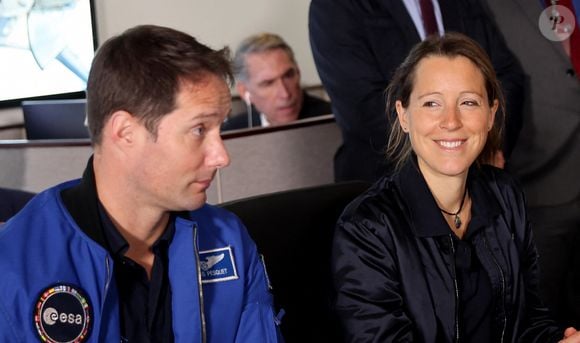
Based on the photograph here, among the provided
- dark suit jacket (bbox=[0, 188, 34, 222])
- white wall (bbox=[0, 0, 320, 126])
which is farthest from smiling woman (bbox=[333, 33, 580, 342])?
white wall (bbox=[0, 0, 320, 126])

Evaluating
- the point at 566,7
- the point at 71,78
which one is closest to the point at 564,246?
the point at 566,7

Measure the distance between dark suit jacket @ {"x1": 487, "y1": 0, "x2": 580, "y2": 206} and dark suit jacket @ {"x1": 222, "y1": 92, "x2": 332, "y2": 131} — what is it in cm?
98

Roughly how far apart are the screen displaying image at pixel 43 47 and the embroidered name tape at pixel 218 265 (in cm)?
299

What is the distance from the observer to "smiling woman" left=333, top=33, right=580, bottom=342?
2.01 meters

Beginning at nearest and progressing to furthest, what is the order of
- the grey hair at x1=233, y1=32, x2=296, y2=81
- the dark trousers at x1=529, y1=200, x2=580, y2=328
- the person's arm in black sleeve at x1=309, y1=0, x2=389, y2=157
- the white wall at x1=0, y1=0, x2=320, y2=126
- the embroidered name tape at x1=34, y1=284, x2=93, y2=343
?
the embroidered name tape at x1=34, y1=284, x2=93, y2=343
the person's arm in black sleeve at x1=309, y1=0, x2=389, y2=157
the dark trousers at x1=529, y1=200, x2=580, y2=328
the grey hair at x1=233, y1=32, x2=296, y2=81
the white wall at x1=0, y1=0, x2=320, y2=126

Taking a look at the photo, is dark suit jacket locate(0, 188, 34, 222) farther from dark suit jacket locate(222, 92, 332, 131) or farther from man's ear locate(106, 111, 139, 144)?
dark suit jacket locate(222, 92, 332, 131)

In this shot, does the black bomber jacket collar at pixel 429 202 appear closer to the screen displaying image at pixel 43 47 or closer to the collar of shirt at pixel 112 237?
the collar of shirt at pixel 112 237

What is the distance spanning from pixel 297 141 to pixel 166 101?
1.56 m

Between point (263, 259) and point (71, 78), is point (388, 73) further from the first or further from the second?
point (71, 78)

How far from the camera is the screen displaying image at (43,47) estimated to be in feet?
14.8

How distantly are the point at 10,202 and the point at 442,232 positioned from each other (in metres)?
1.01

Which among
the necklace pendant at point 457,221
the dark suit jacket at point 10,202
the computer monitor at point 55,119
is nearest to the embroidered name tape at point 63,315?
the dark suit jacket at point 10,202

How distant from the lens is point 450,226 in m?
2.19

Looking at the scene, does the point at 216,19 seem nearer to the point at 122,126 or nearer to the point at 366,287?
the point at 366,287
